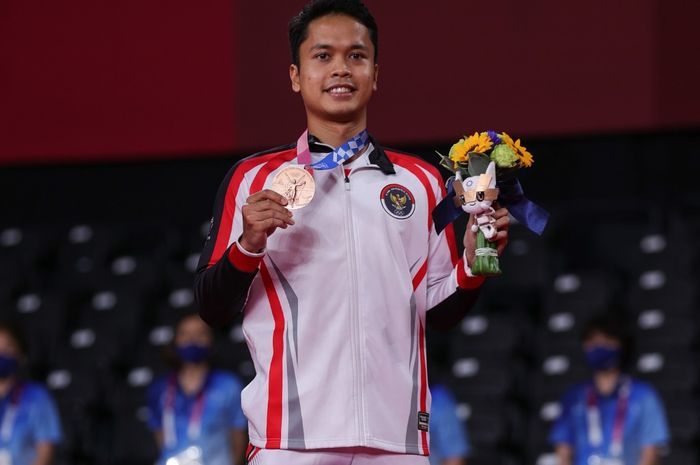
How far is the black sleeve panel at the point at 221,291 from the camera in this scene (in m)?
2.53

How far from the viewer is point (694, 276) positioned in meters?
6.80

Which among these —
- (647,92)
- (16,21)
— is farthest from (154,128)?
(647,92)

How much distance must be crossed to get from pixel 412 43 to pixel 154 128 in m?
1.62

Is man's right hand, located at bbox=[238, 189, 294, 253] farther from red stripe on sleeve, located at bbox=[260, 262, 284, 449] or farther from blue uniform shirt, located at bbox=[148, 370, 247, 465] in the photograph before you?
blue uniform shirt, located at bbox=[148, 370, 247, 465]

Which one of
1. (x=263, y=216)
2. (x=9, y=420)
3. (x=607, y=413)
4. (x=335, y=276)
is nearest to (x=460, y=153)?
(x=335, y=276)

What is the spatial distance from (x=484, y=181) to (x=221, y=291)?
0.57 meters

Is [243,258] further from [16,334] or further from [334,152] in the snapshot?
[16,334]

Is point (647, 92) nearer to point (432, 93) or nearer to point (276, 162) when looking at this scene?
point (432, 93)

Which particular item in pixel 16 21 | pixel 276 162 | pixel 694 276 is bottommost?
pixel 694 276

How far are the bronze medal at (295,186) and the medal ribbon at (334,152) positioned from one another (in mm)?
72

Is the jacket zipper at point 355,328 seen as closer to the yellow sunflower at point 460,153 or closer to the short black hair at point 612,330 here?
the yellow sunflower at point 460,153

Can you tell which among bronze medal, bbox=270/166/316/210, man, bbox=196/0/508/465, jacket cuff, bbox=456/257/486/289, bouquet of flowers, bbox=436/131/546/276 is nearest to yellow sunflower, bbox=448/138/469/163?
bouquet of flowers, bbox=436/131/546/276

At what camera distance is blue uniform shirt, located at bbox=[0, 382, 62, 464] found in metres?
6.09

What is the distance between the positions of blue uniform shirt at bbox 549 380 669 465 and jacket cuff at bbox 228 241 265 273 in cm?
374
